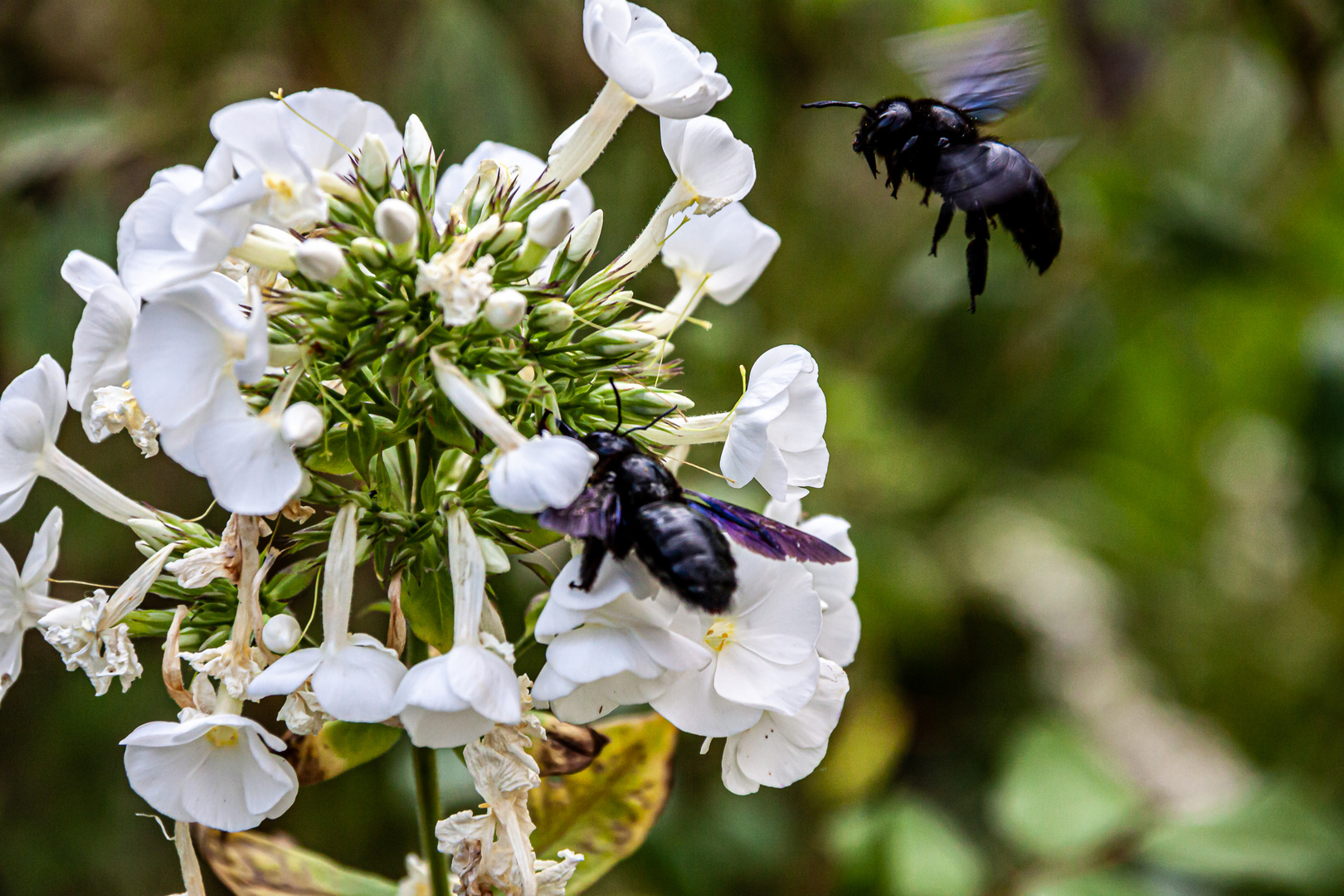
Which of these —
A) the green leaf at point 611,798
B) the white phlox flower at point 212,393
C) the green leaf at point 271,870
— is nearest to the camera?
the white phlox flower at point 212,393

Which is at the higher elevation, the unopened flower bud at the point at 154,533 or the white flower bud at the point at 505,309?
the white flower bud at the point at 505,309

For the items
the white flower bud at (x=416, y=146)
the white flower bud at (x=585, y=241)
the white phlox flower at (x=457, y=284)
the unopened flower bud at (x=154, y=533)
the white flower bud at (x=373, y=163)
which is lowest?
the unopened flower bud at (x=154, y=533)

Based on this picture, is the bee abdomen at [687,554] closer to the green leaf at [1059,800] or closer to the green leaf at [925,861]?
the green leaf at [925,861]

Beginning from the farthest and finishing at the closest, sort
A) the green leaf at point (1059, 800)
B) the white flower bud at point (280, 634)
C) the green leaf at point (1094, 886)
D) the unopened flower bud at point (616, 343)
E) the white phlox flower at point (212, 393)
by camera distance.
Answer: the green leaf at point (1059, 800) → the green leaf at point (1094, 886) → the unopened flower bud at point (616, 343) → the white flower bud at point (280, 634) → the white phlox flower at point (212, 393)

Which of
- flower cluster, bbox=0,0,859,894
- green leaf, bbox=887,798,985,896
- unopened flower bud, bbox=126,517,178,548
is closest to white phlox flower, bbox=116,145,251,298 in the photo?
flower cluster, bbox=0,0,859,894

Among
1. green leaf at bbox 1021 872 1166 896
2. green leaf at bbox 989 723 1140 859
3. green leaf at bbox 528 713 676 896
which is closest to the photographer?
green leaf at bbox 528 713 676 896

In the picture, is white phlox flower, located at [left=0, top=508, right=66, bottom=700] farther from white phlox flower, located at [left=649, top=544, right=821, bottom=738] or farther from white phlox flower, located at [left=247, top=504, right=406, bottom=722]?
white phlox flower, located at [left=649, top=544, right=821, bottom=738]

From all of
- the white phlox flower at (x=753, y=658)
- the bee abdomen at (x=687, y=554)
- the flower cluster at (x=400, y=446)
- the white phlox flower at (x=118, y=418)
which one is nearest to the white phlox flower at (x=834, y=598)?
the flower cluster at (x=400, y=446)

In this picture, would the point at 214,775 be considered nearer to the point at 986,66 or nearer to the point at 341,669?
the point at 341,669
